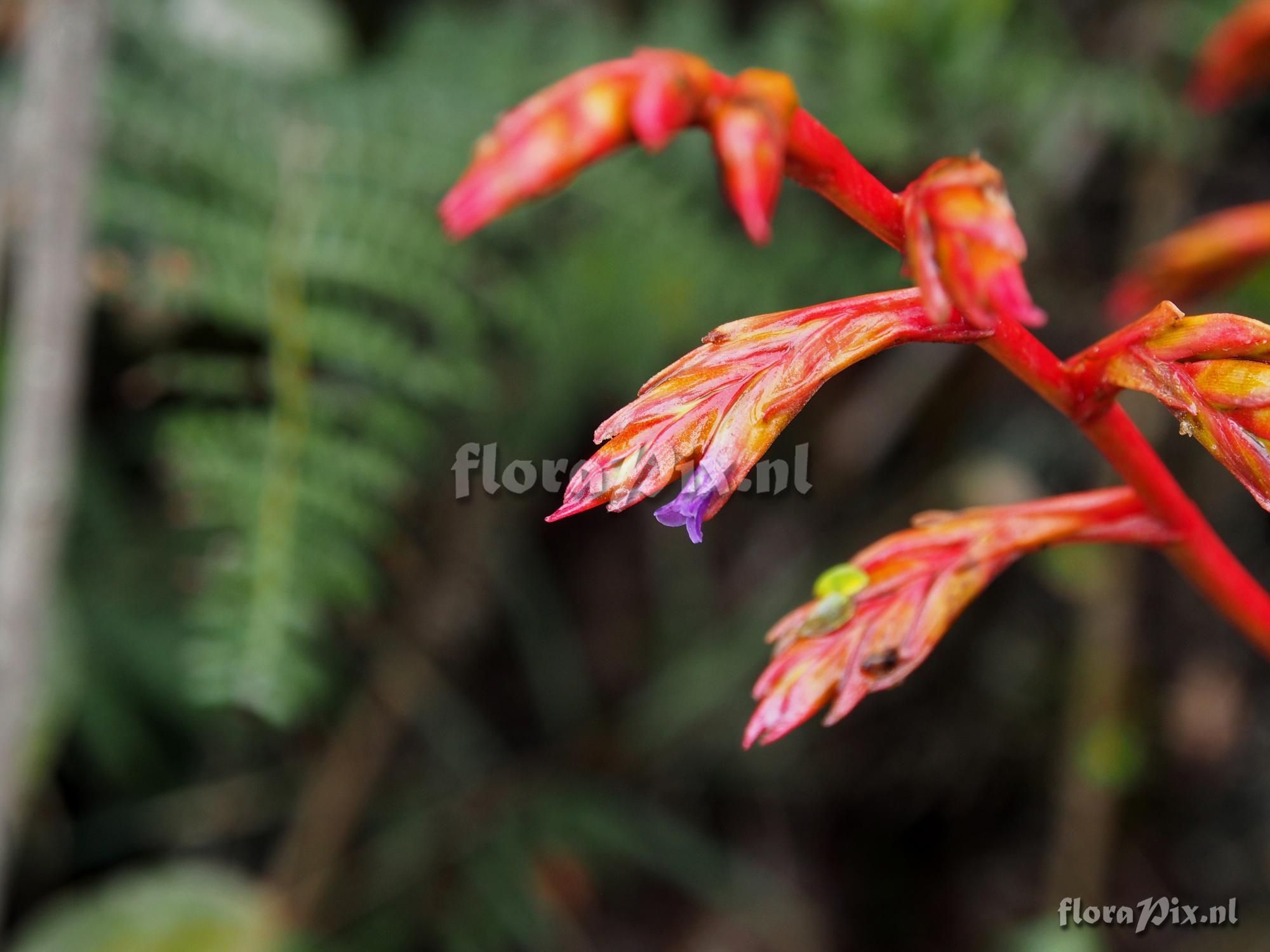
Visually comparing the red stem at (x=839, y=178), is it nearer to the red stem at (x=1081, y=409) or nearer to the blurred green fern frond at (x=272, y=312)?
the red stem at (x=1081, y=409)

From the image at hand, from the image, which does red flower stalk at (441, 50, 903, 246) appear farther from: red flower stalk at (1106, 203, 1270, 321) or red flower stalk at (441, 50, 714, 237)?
red flower stalk at (1106, 203, 1270, 321)

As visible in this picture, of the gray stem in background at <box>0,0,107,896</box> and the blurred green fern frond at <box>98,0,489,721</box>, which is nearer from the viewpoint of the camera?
the gray stem in background at <box>0,0,107,896</box>

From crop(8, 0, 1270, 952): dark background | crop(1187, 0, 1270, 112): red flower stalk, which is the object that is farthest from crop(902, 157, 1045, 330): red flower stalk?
crop(8, 0, 1270, 952): dark background

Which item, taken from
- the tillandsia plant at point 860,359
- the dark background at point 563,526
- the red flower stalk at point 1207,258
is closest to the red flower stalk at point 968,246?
the tillandsia plant at point 860,359

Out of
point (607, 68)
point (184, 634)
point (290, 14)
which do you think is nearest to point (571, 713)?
point (184, 634)

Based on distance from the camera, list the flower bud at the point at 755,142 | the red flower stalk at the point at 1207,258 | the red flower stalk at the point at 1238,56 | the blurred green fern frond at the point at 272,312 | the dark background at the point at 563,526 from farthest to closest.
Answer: the dark background at the point at 563,526 < the blurred green fern frond at the point at 272,312 < the red flower stalk at the point at 1238,56 < the red flower stalk at the point at 1207,258 < the flower bud at the point at 755,142
